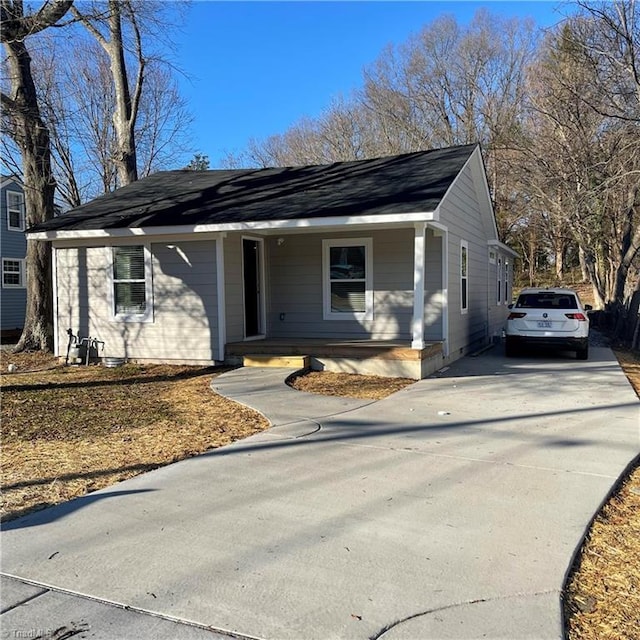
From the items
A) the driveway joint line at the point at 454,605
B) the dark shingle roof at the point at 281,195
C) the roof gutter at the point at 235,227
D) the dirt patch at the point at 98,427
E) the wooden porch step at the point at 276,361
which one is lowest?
the driveway joint line at the point at 454,605

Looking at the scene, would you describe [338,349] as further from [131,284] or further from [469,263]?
[469,263]

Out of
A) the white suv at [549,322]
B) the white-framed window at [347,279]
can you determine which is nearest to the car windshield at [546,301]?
the white suv at [549,322]

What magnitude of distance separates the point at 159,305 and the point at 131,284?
0.78m

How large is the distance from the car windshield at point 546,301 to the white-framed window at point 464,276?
3.80 ft

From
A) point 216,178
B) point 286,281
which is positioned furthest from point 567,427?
point 216,178

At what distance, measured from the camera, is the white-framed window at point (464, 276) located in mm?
12578

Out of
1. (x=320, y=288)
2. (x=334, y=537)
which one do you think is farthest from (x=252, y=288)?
(x=334, y=537)

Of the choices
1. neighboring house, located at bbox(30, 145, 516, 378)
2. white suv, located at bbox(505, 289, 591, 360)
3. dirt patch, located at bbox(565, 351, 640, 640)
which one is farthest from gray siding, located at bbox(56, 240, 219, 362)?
dirt patch, located at bbox(565, 351, 640, 640)

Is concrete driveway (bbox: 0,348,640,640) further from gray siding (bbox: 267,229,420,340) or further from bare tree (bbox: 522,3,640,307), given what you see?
bare tree (bbox: 522,3,640,307)

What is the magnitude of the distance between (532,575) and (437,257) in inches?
336

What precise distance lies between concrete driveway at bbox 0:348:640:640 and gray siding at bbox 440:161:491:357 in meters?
5.55

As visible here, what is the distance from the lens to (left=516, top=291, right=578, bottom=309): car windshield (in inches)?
468

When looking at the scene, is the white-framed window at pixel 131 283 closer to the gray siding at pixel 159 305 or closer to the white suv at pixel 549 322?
the gray siding at pixel 159 305

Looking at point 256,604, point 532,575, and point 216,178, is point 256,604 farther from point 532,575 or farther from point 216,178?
point 216,178
